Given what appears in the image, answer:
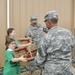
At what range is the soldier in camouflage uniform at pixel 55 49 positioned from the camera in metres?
2.66

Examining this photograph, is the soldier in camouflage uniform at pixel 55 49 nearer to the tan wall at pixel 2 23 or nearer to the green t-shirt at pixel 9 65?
the green t-shirt at pixel 9 65

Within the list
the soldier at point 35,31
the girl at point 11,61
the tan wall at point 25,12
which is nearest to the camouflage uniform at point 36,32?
the soldier at point 35,31

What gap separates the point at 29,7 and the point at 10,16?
60 cm

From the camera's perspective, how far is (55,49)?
266cm

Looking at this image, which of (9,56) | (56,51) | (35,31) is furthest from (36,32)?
(56,51)

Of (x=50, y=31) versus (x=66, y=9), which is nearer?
(x=50, y=31)

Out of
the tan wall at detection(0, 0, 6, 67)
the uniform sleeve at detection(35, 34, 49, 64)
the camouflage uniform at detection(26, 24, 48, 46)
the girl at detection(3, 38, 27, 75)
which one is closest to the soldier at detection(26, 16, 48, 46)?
the camouflage uniform at detection(26, 24, 48, 46)

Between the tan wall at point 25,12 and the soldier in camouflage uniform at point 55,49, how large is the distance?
3.52 metres

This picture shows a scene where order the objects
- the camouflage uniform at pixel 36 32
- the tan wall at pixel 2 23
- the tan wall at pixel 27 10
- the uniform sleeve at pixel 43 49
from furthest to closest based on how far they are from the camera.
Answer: the tan wall at pixel 27 10 → the tan wall at pixel 2 23 → the camouflage uniform at pixel 36 32 → the uniform sleeve at pixel 43 49

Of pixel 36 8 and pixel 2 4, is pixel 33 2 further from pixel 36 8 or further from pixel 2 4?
pixel 2 4

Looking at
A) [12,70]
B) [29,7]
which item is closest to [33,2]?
[29,7]

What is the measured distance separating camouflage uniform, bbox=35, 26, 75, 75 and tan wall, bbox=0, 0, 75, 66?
3526 millimetres

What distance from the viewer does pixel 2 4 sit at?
237 inches

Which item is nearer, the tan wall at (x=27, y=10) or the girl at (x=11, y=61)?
the girl at (x=11, y=61)
